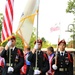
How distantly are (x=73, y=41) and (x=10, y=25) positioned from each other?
23910 millimetres

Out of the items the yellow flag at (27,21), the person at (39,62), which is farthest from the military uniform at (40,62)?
the yellow flag at (27,21)

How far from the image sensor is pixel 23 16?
11.8 meters

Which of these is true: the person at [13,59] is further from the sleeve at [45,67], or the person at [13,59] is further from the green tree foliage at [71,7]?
the green tree foliage at [71,7]

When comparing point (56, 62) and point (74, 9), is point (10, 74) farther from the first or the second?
point (74, 9)

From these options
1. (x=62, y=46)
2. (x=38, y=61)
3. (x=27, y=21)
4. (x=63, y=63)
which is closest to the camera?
(x=62, y=46)

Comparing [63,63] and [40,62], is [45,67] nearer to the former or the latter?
[40,62]

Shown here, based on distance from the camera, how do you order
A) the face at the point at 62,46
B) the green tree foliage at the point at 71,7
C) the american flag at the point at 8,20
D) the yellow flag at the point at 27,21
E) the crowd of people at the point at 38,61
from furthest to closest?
the green tree foliage at the point at 71,7, the yellow flag at the point at 27,21, the american flag at the point at 8,20, the crowd of people at the point at 38,61, the face at the point at 62,46

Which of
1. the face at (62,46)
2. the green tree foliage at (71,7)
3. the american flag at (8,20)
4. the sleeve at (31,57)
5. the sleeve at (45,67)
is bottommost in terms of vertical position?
the sleeve at (45,67)

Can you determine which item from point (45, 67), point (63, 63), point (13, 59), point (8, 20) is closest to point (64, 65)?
point (63, 63)

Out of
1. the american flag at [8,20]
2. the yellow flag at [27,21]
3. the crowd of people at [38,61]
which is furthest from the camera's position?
the yellow flag at [27,21]

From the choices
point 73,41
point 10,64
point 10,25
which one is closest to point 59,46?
point 10,64

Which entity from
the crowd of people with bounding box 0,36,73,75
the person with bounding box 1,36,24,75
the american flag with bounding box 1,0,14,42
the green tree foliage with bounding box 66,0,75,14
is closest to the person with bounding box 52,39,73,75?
the crowd of people with bounding box 0,36,73,75

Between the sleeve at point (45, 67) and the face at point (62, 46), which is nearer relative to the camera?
the face at point (62, 46)

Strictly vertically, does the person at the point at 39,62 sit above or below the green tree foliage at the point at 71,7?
below
